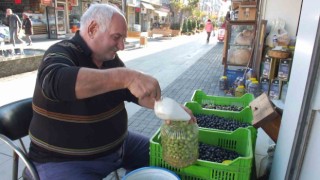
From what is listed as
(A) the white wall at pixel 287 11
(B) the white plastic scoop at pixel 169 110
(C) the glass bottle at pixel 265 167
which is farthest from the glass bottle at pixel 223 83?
(B) the white plastic scoop at pixel 169 110

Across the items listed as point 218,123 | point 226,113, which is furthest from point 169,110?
point 226,113

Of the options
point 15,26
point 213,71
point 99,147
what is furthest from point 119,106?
point 15,26

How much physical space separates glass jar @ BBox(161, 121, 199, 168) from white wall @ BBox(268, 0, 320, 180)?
0.59 metres

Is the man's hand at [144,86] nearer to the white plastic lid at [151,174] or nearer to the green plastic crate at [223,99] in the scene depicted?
the white plastic lid at [151,174]

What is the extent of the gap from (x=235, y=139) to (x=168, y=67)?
7.22m

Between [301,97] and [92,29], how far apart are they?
128 centimetres

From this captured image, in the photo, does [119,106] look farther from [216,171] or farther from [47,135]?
[216,171]

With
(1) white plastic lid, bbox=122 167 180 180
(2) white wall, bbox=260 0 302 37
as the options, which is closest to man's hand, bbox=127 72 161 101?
(1) white plastic lid, bbox=122 167 180 180

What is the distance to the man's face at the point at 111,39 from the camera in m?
1.56

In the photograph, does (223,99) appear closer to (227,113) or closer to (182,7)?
(227,113)

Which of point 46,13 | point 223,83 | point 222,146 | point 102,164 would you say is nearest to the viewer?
point 102,164

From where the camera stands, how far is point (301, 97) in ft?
4.58

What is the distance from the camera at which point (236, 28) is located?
6.27 metres

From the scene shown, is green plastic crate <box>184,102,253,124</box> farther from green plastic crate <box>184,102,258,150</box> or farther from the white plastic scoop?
Answer: the white plastic scoop
